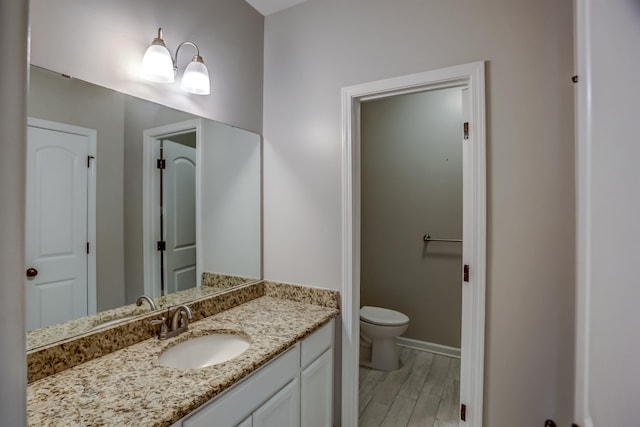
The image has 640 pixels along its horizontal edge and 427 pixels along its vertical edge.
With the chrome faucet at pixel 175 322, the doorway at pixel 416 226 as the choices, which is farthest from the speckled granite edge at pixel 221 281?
the doorway at pixel 416 226

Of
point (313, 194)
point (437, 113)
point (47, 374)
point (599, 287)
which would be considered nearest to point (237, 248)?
point (313, 194)

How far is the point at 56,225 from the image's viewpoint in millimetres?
1077

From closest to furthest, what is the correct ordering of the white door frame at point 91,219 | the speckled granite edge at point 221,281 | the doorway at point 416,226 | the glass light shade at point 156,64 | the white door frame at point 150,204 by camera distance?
1. the white door frame at point 91,219
2. the glass light shade at point 156,64
3. the white door frame at point 150,204
4. the speckled granite edge at point 221,281
5. the doorway at point 416,226

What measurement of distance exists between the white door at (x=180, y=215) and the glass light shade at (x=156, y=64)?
0.98 feet

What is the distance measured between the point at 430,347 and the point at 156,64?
304 cm

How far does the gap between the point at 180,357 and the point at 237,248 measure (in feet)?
2.31

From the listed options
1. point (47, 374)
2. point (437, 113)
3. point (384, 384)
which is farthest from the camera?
point (437, 113)

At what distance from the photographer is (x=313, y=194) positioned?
72.2 inches

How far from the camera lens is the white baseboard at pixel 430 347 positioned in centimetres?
273

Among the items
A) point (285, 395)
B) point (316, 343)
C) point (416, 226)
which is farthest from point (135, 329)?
point (416, 226)

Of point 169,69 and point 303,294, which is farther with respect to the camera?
point 303,294

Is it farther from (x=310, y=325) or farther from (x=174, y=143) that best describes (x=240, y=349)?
(x=174, y=143)

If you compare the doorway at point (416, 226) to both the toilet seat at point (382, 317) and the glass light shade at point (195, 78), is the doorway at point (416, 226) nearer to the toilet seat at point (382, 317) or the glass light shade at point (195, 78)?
the toilet seat at point (382, 317)

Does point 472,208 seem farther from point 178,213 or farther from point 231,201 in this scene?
point 178,213
